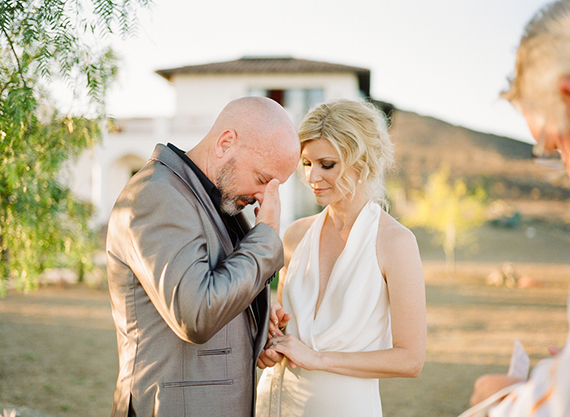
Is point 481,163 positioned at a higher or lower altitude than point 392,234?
lower

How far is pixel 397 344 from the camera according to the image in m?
2.44

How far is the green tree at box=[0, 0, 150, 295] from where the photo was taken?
253cm

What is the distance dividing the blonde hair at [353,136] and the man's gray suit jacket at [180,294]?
35.4 inches

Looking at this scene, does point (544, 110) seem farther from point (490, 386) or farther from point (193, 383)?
point (193, 383)

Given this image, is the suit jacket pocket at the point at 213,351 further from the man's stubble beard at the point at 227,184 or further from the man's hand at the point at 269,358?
the man's stubble beard at the point at 227,184

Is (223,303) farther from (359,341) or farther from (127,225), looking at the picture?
(359,341)

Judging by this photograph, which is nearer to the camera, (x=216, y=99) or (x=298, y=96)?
(x=298, y=96)

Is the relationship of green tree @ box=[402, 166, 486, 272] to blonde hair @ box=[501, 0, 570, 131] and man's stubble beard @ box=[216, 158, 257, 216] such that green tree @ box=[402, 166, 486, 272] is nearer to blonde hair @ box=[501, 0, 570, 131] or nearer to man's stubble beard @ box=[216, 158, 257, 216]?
man's stubble beard @ box=[216, 158, 257, 216]

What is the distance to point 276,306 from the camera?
Result: 2.50 m

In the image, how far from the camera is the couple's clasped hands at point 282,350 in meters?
2.40

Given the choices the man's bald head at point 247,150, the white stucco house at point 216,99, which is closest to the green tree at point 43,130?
the man's bald head at point 247,150

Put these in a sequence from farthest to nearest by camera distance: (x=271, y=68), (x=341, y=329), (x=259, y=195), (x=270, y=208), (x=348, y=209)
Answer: (x=271, y=68) → (x=348, y=209) → (x=341, y=329) → (x=259, y=195) → (x=270, y=208)

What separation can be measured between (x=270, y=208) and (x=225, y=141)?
0.37 metres

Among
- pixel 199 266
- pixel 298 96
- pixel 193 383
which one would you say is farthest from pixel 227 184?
pixel 298 96
